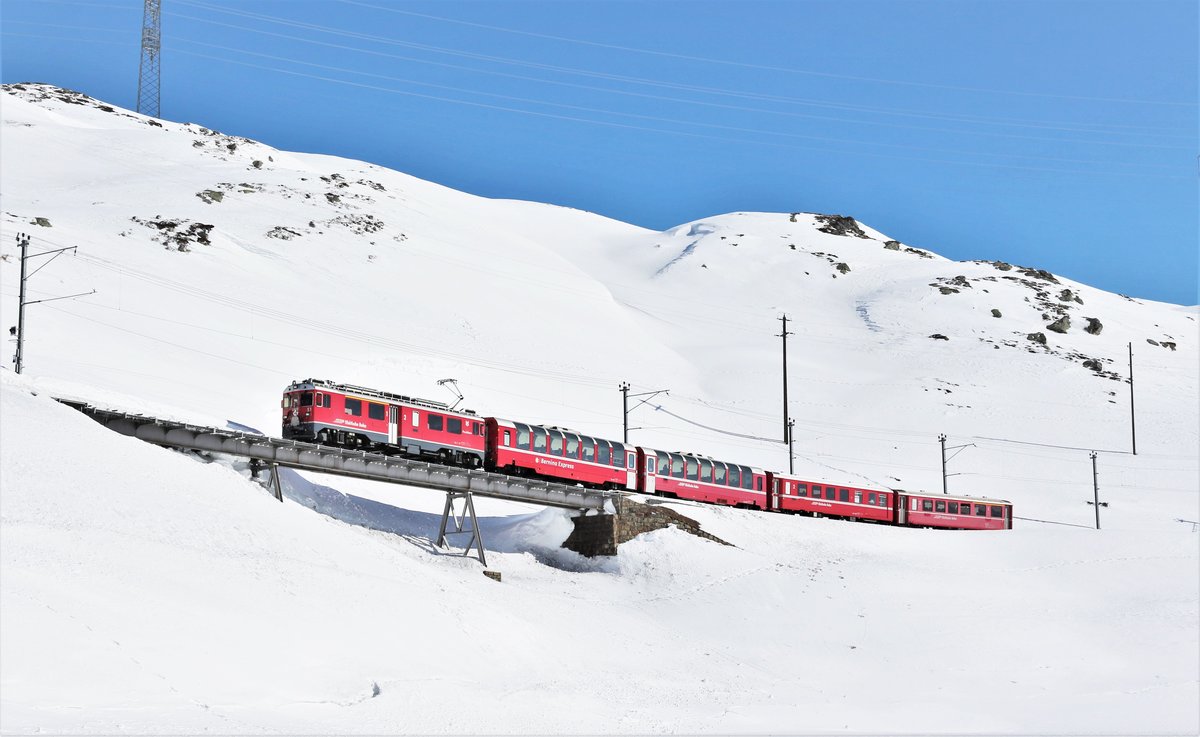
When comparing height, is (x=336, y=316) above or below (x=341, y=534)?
above

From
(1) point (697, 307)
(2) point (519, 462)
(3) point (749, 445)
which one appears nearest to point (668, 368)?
(3) point (749, 445)

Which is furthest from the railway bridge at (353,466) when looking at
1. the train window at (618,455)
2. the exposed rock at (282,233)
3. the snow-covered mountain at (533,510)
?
the exposed rock at (282,233)

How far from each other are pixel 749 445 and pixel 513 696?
6373 centimetres

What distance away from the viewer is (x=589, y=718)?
2556 cm

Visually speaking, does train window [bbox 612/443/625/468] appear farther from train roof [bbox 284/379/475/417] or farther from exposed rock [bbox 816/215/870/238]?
exposed rock [bbox 816/215/870/238]

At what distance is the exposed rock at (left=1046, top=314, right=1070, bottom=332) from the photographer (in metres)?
129

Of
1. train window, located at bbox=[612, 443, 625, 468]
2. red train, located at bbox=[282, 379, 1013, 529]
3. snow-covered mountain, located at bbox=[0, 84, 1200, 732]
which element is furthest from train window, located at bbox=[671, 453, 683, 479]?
snow-covered mountain, located at bbox=[0, 84, 1200, 732]

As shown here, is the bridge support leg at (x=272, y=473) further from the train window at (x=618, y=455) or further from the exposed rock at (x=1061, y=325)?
Result: the exposed rock at (x=1061, y=325)

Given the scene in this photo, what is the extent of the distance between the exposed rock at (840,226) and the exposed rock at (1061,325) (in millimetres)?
51335

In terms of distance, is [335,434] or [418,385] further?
[418,385]

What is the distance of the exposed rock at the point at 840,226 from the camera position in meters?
178

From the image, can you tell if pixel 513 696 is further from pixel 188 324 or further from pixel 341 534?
pixel 188 324

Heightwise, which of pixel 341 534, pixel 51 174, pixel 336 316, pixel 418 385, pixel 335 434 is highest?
pixel 51 174

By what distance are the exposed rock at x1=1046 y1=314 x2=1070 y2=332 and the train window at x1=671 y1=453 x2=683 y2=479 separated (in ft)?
292
